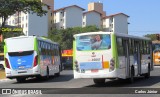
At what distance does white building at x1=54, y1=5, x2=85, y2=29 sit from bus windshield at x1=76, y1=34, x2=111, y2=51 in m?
130

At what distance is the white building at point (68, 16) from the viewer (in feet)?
505

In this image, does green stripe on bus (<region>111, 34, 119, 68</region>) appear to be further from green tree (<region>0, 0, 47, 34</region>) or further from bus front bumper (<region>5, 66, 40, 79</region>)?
green tree (<region>0, 0, 47, 34</region>)

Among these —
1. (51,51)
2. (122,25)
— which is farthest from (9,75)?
(122,25)

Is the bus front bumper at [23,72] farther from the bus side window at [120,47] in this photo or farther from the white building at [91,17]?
the white building at [91,17]

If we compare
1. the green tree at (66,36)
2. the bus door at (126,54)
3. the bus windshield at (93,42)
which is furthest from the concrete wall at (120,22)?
the bus windshield at (93,42)

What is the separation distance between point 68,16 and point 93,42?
440ft

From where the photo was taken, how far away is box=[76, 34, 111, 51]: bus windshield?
22281mm

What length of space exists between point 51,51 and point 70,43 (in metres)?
80.9

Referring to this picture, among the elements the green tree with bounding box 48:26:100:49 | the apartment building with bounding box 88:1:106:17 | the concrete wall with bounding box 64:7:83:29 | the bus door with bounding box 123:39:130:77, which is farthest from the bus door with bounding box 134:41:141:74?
the apartment building with bounding box 88:1:106:17

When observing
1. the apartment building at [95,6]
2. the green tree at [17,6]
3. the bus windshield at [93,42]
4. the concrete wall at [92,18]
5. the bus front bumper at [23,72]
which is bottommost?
the bus front bumper at [23,72]

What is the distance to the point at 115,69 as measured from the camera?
22.0 metres

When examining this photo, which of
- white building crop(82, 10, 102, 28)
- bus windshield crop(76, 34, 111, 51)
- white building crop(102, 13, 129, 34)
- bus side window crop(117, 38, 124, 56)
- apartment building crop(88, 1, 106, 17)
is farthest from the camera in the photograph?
apartment building crop(88, 1, 106, 17)

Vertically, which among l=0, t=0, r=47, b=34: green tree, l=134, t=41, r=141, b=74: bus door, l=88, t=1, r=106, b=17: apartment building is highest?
l=88, t=1, r=106, b=17: apartment building

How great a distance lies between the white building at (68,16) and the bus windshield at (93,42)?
427 ft
